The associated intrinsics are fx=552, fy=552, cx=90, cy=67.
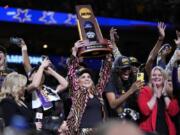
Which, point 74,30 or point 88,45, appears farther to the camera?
point 74,30

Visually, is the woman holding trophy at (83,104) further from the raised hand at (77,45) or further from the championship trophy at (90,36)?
the championship trophy at (90,36)

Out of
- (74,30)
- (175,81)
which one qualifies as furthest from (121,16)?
(175,81)

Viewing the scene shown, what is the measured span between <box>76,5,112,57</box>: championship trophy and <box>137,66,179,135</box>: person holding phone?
0.66 m

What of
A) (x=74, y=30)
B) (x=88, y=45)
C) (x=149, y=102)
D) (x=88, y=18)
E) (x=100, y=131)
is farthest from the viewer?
(x=74, y=30)

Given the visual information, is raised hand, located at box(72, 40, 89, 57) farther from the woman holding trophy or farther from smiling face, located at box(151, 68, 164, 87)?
smiling face, located at box(151, 68, 164, 87)

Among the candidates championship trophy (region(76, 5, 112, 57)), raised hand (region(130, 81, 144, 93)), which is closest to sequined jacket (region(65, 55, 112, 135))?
championship trophy (region(76, 5, 112, 57))

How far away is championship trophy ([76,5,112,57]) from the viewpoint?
5.95 metres

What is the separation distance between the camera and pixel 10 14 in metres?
10.4

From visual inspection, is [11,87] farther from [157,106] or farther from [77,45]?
[157,106]

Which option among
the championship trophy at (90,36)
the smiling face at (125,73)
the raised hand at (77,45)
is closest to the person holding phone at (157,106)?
the smiling face at (125,73)

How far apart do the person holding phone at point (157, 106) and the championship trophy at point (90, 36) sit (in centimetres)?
66

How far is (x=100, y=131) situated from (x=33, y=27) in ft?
29.9

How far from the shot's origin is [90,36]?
20.3ft

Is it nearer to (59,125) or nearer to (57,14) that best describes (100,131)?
(59,125)
